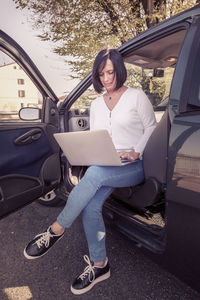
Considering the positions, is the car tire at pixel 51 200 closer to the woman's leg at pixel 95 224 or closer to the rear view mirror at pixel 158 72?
the woman's leg at pixel 95 224

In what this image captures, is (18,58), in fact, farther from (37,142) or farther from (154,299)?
(154,299)

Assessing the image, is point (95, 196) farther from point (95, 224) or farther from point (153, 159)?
point (153, 159)

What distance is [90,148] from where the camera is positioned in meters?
1.59

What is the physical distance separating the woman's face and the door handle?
729mm

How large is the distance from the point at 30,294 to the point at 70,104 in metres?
1.78

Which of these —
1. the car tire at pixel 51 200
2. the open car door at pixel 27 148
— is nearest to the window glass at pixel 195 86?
the open car door at pixel 27 148

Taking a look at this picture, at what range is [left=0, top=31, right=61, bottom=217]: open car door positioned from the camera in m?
1.83

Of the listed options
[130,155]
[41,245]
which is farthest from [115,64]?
[41,245]

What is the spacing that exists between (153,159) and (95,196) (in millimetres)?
491

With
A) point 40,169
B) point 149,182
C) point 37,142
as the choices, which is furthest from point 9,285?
point 149,182

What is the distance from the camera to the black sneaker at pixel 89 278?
1.62m

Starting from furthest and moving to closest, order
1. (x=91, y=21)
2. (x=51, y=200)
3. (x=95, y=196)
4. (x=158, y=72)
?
(x=91, y=21) < (x=158, y=72) < (x=51, y=200) < (x=95, y=196)

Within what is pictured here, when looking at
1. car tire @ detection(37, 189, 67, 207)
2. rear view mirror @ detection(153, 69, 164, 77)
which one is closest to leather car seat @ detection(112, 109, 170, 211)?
car tire @ detection(37, 189, 67, 207)

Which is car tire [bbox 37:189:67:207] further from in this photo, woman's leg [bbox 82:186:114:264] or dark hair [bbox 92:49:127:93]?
dark hair [bbox 92:49:127:93]
